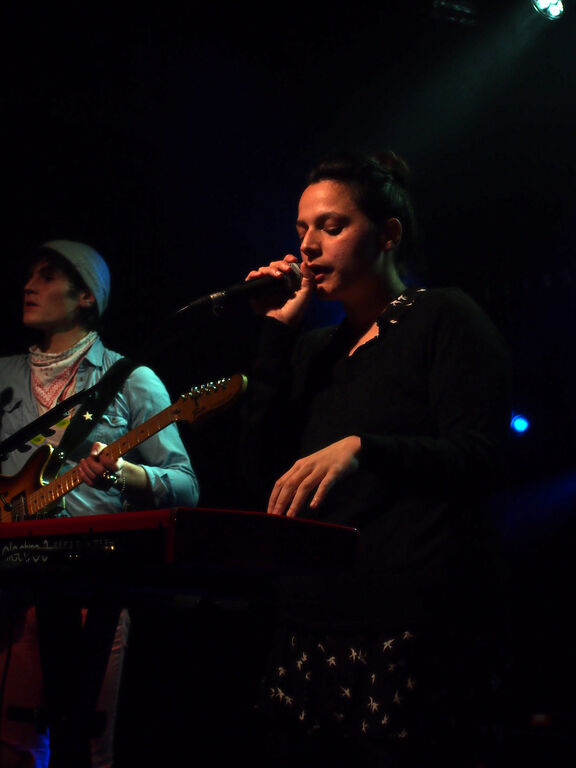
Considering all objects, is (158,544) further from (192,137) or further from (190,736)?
(192,137)

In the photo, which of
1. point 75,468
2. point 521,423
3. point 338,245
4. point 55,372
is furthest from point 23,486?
point 521,423

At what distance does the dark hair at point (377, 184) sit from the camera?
187cm

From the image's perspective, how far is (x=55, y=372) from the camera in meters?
2.91

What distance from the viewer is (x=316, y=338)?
1.92 m

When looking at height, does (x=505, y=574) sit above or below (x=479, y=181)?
below

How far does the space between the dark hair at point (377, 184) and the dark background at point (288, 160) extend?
1.78m

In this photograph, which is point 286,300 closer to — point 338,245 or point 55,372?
point 338,245

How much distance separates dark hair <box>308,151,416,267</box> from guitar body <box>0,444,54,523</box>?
1.29 meters

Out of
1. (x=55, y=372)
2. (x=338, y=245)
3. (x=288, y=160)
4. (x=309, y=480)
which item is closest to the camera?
(x=309, y=480)

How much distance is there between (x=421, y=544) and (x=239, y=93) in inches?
122

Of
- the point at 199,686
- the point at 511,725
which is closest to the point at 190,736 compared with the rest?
the point at 199,686

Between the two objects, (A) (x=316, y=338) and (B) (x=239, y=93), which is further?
(B) (x=239, y=93)

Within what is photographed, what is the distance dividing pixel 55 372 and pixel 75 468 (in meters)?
0.70

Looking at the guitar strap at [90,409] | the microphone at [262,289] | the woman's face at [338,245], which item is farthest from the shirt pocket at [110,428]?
the woman's face at [338,245]
